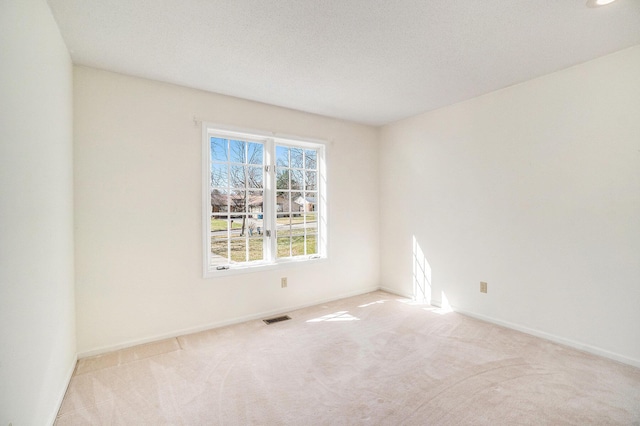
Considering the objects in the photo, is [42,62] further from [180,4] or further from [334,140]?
[334,140]

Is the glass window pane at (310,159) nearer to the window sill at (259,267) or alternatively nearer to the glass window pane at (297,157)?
the glass window pane at (297,157)

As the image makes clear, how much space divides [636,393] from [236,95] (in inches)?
162

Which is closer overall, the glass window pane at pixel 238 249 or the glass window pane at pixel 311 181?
the glass window pane at pixel 238 249

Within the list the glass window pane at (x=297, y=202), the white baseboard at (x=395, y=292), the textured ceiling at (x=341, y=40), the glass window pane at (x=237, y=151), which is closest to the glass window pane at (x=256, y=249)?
the glass window pane at (x=297, y=202)

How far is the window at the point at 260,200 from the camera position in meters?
3.30

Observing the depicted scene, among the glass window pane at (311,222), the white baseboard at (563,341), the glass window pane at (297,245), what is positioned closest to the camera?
the white baseboard at (563,341)

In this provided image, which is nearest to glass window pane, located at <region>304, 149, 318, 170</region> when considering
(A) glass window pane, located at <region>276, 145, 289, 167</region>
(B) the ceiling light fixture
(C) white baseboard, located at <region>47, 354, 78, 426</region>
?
(A) glass window pane, located at <region>276, 145, 289, 167</region>

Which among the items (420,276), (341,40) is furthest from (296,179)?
(420,276)

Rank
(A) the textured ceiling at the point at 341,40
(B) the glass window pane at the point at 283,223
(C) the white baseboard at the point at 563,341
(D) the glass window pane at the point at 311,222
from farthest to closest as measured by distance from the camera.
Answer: (D) the glass window pane at the point at 311,222, (B) the glass window pane at the point at 283,223, (C) the white baseboard at the point at 563,341, (A) the textured ceiling at the point at 341,40

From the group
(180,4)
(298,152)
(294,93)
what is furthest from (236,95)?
(180,4)

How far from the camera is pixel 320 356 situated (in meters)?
2.56

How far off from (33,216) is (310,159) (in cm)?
301

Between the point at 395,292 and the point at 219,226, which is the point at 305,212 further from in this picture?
the point at 395,292

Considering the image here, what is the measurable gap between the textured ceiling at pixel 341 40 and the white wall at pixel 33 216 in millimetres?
485
